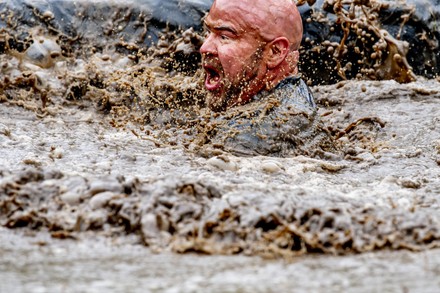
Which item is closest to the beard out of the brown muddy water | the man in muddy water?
the man in muddy water

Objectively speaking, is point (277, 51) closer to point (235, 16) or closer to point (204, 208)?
point (235, 16)

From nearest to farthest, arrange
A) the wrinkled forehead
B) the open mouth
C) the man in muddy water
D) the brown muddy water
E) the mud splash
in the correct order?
the brown muddy water → the mud splash → the man in muddy water → the wrinkled forehead → the open mouth

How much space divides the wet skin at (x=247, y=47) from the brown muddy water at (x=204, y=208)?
0.81ft

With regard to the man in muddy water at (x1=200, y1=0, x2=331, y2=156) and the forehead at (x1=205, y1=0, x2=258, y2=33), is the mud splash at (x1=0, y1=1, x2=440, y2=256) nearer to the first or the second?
the man in muddy water at (x1=200, y1=0, x2=331, y2=156)

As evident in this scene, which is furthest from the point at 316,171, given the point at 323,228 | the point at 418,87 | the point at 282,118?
the point at 418,87

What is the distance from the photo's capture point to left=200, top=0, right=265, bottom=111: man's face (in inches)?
222

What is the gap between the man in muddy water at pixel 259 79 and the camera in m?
5.52

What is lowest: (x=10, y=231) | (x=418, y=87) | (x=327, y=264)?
(x=10, y=231)

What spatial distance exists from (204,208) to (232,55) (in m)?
2.19

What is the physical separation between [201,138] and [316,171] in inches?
36.7

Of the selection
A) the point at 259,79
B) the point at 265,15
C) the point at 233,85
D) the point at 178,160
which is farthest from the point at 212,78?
the point at 178,160

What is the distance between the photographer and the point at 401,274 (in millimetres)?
2955

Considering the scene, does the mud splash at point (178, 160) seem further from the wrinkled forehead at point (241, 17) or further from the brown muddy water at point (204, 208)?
the wrinkled forehead at point (241, 17)

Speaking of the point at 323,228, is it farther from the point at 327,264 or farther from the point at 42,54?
the point at 42,54
